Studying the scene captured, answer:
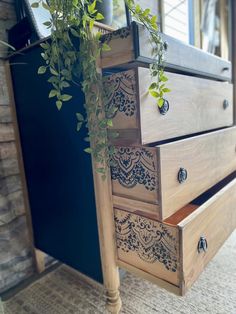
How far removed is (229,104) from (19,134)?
930 mm

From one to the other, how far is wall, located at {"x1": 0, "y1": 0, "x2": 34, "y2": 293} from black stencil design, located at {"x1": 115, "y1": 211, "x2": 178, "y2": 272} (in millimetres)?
522

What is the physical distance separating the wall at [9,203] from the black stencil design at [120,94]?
1.75 feet

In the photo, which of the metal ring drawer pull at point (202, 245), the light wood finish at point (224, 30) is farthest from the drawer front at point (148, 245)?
the light wood finish at point (224, 30)

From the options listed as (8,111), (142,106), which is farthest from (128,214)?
(8,111)

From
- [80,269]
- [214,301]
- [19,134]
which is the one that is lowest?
[214,301]

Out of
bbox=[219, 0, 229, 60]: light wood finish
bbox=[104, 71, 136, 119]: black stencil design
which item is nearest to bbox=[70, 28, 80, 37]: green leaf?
bbox=[104, 71, 136, 119]: black stencil design

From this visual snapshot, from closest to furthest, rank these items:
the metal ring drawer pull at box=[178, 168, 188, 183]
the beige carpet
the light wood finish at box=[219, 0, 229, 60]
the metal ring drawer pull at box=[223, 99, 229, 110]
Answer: the metal ring drawer pull at box=[178, 168, 188, 183]
the beige carpet
the metal ring drawer pull at box=[223, 99, 229, 110]
the light wood finish at box=[219, 0, 229, 60]

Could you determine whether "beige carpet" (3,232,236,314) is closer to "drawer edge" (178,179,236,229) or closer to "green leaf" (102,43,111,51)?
"drawer edge" (178,179,236,229)

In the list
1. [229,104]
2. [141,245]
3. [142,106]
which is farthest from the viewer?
[229,104]

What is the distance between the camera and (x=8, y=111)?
1.01m

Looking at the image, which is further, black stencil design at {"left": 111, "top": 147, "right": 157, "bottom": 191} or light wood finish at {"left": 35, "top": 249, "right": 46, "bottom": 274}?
light wood finish at {"left": 35, "top": 249, "right": 46, "bottom": 274}

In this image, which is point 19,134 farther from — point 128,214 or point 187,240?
point 187,240

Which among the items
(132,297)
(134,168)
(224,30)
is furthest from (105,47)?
(224,30)

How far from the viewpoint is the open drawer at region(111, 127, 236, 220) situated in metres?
0.66
